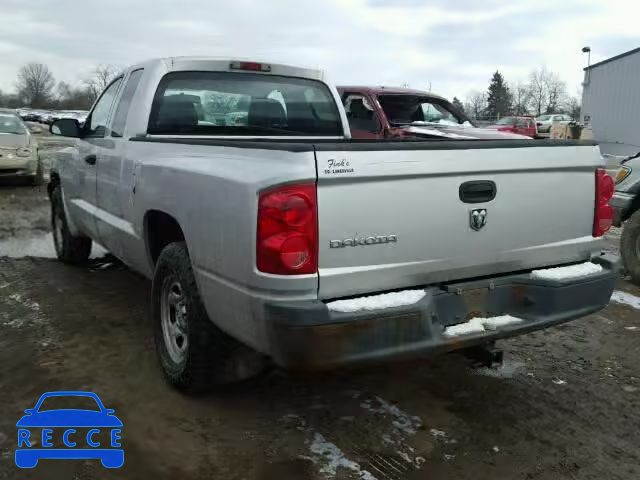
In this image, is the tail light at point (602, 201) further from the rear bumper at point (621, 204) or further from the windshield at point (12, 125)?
the windshield at point (12, 125)

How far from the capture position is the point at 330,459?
9.43 ft

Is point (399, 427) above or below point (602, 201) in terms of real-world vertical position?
below

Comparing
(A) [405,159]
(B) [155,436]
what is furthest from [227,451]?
(A) [405,159]

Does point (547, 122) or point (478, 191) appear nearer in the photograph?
point (478, 191)

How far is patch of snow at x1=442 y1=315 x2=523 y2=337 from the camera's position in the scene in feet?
9.31

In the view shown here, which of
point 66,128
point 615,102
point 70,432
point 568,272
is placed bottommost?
point 70,432

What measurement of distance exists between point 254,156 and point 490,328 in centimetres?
138

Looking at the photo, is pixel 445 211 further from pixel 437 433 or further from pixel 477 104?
pixel 477 104

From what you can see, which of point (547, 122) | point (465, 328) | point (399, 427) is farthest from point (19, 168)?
point (547, 122)

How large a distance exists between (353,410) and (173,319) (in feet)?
3.84

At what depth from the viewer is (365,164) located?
2607mm

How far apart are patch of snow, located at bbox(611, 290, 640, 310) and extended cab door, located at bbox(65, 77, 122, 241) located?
14.9 feet

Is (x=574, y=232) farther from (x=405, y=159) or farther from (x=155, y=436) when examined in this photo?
(x=155, y=436)

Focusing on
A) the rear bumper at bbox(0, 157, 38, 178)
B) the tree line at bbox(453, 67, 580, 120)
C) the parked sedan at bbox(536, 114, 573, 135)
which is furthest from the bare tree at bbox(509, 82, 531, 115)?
the rear bumper at bbox(0, 157, 38, 178)
